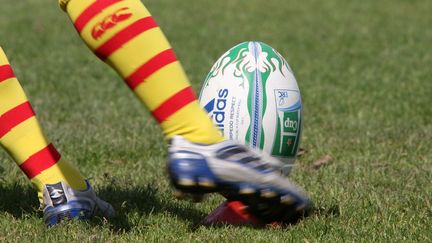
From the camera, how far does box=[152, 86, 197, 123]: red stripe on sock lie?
2.68 m

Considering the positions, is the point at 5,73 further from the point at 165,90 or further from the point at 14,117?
the point at 165,90

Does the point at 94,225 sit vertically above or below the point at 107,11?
below

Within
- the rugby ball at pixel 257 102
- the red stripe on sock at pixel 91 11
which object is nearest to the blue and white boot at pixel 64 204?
the rugby ball at pixel 257 102

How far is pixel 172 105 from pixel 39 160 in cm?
81

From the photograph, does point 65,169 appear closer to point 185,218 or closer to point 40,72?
point 185,218

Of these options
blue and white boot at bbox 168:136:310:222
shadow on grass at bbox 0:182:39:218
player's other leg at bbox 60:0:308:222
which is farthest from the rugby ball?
shadow on grass at bbox 0:182:39:218

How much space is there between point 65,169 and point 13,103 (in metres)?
0.31

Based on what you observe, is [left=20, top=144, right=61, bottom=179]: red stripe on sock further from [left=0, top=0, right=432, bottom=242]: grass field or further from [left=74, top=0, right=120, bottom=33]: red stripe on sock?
[left=74, top=0, right=120, bottom=33]: red stripe on sock

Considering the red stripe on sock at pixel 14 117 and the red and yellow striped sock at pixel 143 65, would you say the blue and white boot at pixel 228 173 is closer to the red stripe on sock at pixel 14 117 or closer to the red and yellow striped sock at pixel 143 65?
the red and yellow striped sock at pixel 143 65

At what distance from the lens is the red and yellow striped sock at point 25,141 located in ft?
10.6

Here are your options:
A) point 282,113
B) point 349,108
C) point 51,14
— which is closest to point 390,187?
point 282,113

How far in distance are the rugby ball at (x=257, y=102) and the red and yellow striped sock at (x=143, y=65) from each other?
2.56 feet

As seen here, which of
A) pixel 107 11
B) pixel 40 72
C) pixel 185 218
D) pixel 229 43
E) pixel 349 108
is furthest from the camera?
pixel 229 43

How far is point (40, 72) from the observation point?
25.7ft
